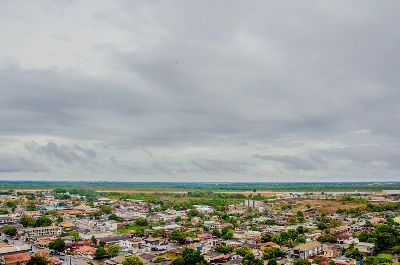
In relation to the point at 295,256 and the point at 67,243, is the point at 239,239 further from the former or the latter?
A: the point at 67,243

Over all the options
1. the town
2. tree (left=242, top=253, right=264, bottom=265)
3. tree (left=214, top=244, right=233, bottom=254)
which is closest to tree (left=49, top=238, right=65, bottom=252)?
the town

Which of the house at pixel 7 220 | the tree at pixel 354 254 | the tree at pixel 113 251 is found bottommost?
the tree at pixel 113 251

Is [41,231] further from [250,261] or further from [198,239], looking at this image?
[250,261]

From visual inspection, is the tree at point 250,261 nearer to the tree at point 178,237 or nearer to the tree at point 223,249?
the tree at point 223,249

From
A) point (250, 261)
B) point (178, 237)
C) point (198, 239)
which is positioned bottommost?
point (198, 239)

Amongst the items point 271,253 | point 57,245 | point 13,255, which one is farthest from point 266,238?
point 13,255

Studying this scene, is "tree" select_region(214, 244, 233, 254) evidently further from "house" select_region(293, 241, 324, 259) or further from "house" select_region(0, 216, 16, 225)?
"house" select_region(0, 216, 16, 225)

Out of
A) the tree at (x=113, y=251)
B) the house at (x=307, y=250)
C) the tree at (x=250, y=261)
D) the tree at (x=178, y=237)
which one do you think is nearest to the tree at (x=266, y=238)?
the house at (x=307, y=250)

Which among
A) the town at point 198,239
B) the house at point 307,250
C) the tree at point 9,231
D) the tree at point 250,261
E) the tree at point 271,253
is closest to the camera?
the tree at point 250,261
